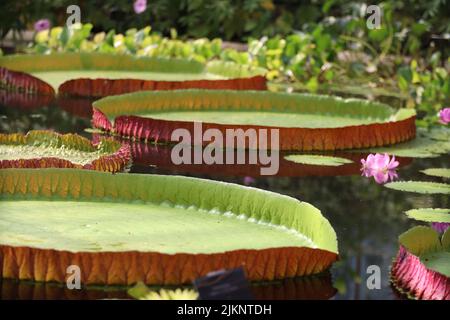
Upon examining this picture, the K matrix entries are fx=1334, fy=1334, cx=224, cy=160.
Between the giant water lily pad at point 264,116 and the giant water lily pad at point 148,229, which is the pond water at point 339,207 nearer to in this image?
the giant water lily pad at point 148,229

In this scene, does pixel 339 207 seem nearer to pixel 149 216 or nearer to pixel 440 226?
pixel 440 226

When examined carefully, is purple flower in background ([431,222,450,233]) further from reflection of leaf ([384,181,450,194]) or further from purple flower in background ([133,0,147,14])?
purple flower in background ([133,0,147,14])

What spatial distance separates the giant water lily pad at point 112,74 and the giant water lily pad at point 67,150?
2.28m

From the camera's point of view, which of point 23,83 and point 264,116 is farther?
point 23,83

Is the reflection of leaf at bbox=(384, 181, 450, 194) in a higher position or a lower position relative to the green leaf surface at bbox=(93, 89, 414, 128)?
lower

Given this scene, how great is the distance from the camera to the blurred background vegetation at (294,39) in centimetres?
895

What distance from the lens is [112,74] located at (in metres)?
8.88

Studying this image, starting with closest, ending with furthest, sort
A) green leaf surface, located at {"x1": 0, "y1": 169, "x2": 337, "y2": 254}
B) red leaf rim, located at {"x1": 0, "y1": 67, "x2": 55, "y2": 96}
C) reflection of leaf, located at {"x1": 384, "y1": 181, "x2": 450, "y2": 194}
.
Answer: green leaf surface, located at {"x1": 0, "y1": 169, "x2": 337, "y2": 254}, reflection of leaf, located at {"x1": 384, "y1": 181, "x2": 450, "y2": 194}, red leaf rim, located at {"x1": 0, "y1": 67, "x2": 55, "y2": 96}

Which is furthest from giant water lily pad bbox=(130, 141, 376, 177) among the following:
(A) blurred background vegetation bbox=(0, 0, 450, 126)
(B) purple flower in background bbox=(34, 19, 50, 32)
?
(B) purple flower in background bbox=(34, 19, 50, 32)

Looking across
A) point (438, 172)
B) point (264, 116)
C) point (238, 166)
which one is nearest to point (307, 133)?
point (238, 166)

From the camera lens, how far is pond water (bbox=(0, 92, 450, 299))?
344 centimetres

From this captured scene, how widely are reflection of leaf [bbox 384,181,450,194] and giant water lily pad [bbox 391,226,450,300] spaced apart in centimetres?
107

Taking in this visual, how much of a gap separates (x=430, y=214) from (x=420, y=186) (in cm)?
60
